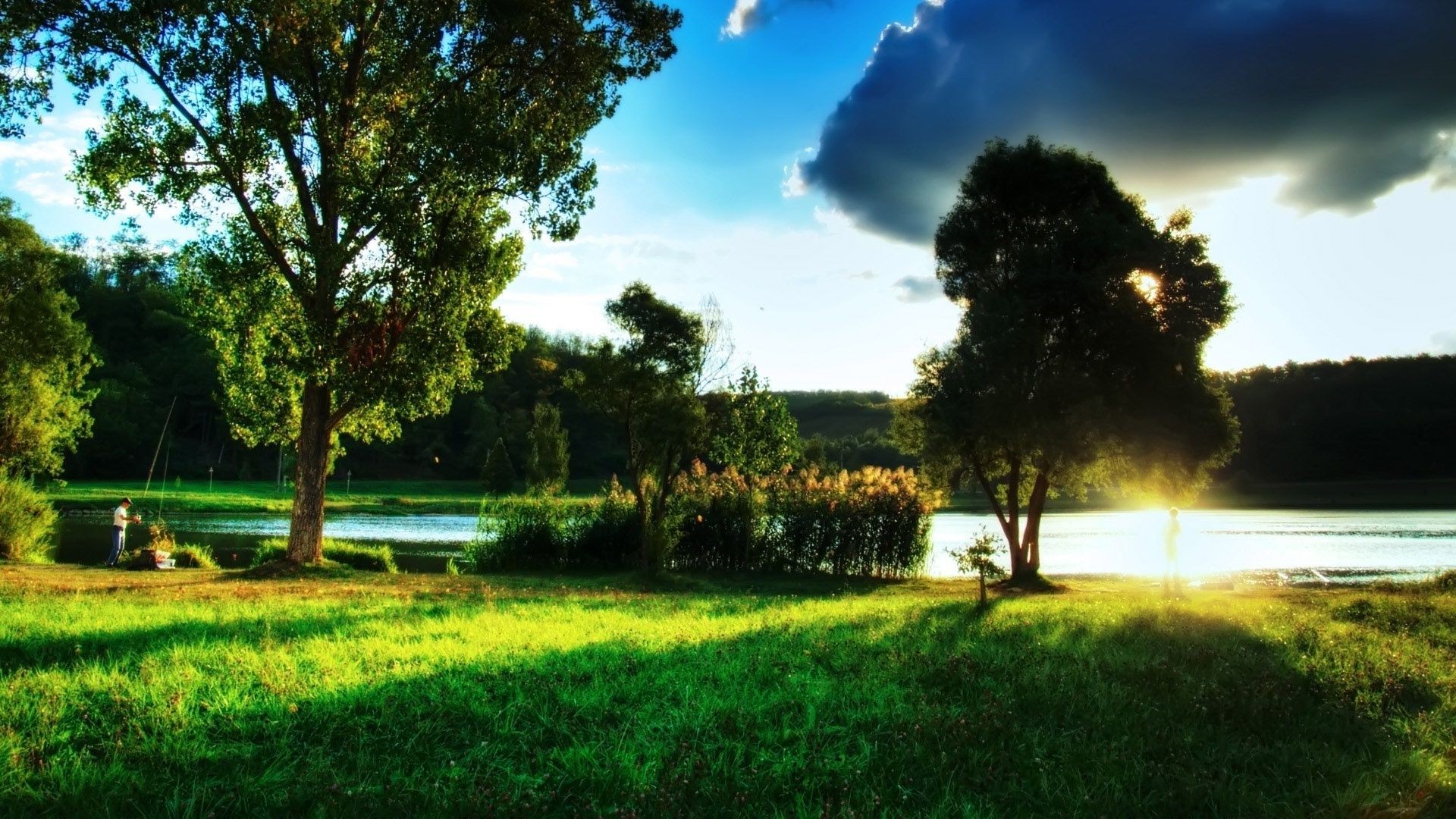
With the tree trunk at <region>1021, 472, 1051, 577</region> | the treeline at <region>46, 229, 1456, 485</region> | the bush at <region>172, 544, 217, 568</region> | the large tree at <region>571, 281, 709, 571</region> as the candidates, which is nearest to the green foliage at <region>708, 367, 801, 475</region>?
the large tree at <region>571, 281, 709, 571</region>

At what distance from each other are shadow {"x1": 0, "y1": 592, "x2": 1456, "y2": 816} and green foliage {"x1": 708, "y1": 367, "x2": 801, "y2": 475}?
54.0 feet

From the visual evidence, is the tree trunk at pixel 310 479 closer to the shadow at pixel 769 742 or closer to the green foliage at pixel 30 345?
the shadow at pixel 769 742

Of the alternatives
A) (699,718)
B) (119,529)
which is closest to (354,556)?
(119,529)

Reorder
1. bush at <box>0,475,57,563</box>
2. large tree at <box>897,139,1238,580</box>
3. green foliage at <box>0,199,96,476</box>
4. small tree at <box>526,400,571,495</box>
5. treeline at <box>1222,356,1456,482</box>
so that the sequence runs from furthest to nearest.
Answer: treeline at <box>1222,356,1456,482</box> → small tree at <box>526,400,571,495</box> → green foliage at <box>0,199,96,476</box> → large tree at <box>897,139,1238,580</box> → bush at <box>0,475,57,563</box>

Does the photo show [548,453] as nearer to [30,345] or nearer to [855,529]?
[30,345]

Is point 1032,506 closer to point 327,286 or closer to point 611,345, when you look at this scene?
point 611,345

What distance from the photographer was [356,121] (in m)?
18.2

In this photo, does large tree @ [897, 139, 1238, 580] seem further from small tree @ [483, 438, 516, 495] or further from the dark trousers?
small tree @ [483, 438, 516, 495]

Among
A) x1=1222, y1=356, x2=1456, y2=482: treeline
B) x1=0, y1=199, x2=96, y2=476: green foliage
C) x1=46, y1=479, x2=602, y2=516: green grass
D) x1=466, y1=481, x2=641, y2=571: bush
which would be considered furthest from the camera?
x1=1222, y1=356, x2=1456, y2=482: treeline

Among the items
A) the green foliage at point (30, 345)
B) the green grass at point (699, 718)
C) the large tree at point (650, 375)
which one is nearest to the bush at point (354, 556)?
the large tree at point (650, 375)

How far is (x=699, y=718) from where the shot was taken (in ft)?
16.6

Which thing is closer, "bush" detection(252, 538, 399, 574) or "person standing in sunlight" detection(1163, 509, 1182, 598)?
"person standing in sunlight" detection(1163, 509, 1182, 598)

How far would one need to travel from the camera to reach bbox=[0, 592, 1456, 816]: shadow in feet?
13.3

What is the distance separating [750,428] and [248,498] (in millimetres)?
56339
